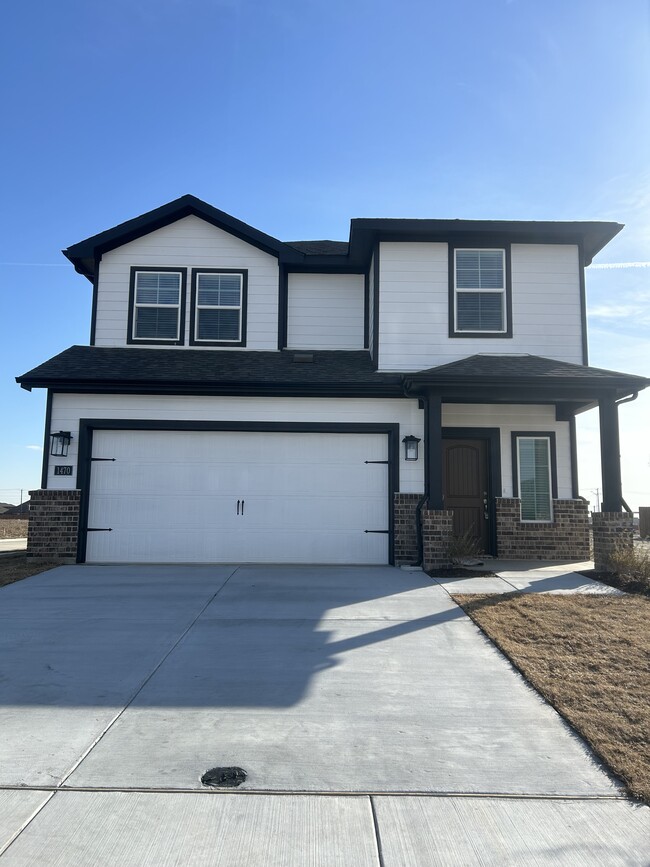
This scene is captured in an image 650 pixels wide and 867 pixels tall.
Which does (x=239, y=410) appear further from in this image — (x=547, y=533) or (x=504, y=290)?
(x=547, y=533)

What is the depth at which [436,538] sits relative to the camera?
9.45 m

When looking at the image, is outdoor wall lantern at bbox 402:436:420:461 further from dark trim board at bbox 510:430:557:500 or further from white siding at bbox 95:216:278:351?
white siding at bbox 95:216:278:351

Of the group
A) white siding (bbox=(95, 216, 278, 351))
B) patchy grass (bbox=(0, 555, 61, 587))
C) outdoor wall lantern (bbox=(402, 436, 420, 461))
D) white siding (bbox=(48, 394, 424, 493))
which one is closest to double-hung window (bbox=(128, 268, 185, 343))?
white siding (bbox=(95, 216, 278, 351))

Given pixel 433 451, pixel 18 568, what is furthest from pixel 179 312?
pixel 433 451

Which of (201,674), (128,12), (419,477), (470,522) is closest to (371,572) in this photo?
(419,477)

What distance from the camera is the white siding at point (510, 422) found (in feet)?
35.8

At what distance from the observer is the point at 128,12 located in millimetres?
9195

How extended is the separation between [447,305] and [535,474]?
3404 millimetres

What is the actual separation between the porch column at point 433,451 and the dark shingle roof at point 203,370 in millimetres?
691

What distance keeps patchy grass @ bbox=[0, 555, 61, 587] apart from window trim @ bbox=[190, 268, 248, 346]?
4656mm

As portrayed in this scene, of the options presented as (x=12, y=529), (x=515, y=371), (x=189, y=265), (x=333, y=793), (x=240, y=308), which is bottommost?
(x=333, y=793)

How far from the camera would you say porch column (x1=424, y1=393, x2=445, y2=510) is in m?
9.57

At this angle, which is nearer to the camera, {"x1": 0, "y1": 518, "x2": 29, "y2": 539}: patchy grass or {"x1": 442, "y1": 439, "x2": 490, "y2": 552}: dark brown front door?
{"x1": 442, "y1": 439, "x2": 490, "y2": 552}: dark brown front door

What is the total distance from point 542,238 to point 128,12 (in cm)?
763
